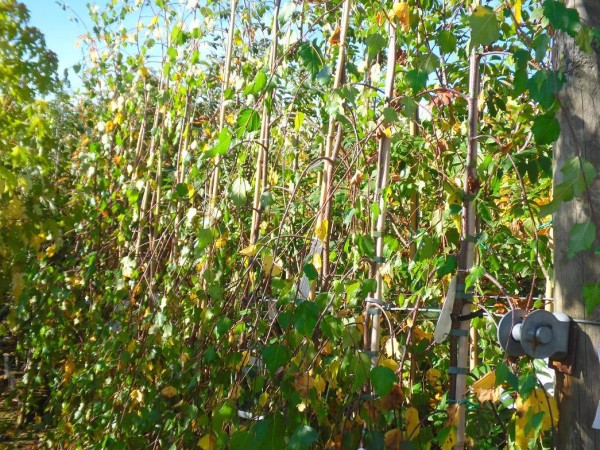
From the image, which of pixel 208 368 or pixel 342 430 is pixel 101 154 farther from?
pixel 342 430

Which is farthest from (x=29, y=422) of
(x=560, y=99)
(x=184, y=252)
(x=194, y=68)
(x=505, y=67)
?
(x=560, y=99)

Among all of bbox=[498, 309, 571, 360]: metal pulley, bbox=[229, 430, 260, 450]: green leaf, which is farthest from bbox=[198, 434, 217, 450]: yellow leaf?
bbox=[498, 309, 571, 360]: metal pulley

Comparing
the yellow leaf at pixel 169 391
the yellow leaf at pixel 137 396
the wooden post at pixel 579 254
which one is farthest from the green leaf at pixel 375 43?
the yellow leaf at pixel 137 396

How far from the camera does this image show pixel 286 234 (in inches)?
110

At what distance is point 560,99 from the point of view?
165 cm

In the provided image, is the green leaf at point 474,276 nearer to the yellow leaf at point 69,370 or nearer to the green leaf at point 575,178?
the green leaf at point 575,178

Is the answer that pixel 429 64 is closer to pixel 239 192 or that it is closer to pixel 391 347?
pixel 239 192

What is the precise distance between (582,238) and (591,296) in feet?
0.42

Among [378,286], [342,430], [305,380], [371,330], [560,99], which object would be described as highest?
[560,99]

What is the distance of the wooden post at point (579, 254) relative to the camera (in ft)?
5.16

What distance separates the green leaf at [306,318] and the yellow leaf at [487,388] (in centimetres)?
47

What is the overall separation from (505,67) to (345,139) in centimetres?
82

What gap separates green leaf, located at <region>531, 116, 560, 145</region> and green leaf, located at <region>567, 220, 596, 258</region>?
21 centimetres

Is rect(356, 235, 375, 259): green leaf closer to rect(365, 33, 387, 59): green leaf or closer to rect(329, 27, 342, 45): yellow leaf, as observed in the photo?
rect(365, 33, 387, 59): green leaf
